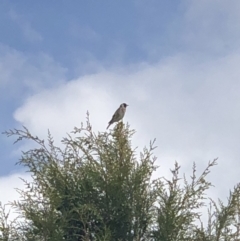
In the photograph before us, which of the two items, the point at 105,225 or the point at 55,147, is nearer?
the point at 105,225

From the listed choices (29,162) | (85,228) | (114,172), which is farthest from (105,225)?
(29,162)

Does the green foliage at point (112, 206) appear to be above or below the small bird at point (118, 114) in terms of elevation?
below

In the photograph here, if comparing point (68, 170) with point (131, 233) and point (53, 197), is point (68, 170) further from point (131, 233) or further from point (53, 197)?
point (131, 233)

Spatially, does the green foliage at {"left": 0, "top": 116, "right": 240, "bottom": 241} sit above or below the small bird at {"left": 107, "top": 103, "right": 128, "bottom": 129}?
below

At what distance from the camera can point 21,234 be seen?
23.3 ft

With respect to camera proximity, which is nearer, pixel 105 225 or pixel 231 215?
pixel 105 225

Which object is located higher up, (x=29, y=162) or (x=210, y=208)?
(x=29, y=162)

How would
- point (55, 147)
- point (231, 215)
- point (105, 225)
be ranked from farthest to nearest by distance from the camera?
1. point (55, 147)
2. point (231, 215)
3. point (105, 225)

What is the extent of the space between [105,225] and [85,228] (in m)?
0.29

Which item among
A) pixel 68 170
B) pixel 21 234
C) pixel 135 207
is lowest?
pixel 21 234

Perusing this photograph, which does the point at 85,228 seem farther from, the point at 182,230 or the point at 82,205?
the point at 182,230

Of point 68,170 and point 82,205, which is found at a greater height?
point 68,170

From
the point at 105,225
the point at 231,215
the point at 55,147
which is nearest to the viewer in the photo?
the point at 105,225

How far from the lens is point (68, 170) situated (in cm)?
756
